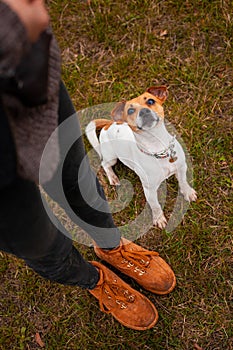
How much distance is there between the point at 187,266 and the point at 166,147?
0.62m

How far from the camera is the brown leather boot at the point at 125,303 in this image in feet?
6.98

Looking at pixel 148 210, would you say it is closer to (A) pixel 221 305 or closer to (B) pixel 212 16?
(A) pixel 221 305

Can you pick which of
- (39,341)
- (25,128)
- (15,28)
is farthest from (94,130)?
(15,28)

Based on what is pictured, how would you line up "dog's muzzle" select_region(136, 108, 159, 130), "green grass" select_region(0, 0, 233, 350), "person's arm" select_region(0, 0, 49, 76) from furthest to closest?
"green grass" select_region(0, 0, 233, 350)
"dog's muzzle" select_region(136, 108, 159, 130)
"person's arm" select_region(0, 0, 49, 76)

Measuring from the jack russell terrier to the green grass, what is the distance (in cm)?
20

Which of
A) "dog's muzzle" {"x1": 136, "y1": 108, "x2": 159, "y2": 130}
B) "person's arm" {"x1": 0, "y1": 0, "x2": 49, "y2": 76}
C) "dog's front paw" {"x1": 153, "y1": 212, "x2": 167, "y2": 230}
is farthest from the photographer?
"dog's front paw" {"x1": 153, "y1": 212, "x2": 167, "y2": 230}

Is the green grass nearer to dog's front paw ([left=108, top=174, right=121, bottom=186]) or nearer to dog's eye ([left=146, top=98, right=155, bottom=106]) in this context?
dog's front paw ([left=108, top=174, right=121, bottom=186])

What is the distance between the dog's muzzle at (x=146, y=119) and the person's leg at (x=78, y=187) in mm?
404

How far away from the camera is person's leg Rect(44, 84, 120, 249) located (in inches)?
54.2

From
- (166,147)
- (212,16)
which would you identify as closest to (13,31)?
(166,147)

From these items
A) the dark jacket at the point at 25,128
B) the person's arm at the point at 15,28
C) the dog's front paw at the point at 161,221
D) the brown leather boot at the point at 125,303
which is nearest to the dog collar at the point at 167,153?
the dog's front paw at the point at 161,221

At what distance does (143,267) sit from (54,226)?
0.88 metres

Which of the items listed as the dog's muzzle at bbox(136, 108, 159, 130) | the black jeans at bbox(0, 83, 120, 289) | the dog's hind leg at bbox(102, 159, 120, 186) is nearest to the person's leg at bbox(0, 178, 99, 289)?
the black jeans at bbox(0, 83, 120, 289)

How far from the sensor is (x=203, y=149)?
2521mm
